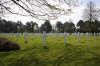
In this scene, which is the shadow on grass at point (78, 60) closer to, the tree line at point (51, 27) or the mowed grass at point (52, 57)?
the mowed grass at point (52, 57)

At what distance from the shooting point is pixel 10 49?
17.7 metres

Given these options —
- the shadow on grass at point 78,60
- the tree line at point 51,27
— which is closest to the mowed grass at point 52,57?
the shadow on grass at point 78,60

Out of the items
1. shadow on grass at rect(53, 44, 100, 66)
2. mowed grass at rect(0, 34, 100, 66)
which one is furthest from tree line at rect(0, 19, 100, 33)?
shadow on grass at rect(53, 44, 100, 66)

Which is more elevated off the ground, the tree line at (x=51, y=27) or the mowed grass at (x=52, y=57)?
the tree line at (x=51, y=27)

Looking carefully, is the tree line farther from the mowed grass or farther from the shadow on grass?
the shadow on grass

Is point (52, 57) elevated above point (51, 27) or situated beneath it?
situated beneath

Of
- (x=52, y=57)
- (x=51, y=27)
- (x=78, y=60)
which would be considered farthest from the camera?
(x=51, y=27)

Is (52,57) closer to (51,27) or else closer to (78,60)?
(78,60)

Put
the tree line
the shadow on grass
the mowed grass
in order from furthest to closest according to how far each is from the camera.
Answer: the tree line
the mowed grass
the shadow on grass

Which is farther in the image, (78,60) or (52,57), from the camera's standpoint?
(52,57)

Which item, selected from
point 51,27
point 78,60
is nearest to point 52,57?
point 78,60

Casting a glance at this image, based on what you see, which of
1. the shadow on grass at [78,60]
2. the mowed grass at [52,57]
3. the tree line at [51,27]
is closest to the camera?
the shadow on grass at [78,60]

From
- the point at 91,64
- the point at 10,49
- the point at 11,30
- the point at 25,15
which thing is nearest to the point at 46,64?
the point at 91,64

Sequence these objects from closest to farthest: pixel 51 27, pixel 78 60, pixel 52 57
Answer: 1. pixel 78 60
2. pixel 52 57
3. pixel 51 27
